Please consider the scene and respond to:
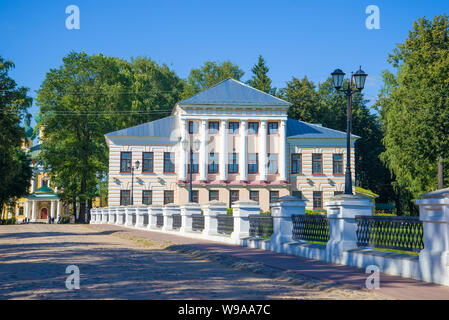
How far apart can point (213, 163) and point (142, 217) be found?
66.5 feet

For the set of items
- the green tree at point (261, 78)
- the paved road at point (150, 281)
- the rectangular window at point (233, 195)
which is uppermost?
the green tree at point (261, 78)

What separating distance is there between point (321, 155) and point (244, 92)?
1025 cm

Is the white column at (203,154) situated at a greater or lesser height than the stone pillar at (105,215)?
greater

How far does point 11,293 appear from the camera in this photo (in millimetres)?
7559

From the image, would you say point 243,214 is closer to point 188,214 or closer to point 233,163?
point 188,214

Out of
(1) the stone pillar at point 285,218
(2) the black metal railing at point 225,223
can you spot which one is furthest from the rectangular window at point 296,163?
(1) the stone pillar at point 285,218

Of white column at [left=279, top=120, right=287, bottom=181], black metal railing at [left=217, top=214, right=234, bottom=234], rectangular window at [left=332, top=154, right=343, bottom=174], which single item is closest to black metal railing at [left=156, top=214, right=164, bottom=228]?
black metal railing at [left=217, top=214, right=234, bottom=234]

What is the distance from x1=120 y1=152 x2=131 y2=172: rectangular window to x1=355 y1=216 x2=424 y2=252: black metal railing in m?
42.3

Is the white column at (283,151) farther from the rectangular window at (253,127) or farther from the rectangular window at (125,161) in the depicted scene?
the rectangular window at (125,161)

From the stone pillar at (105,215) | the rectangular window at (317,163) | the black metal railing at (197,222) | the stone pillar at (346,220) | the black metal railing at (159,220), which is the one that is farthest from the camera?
the rectangular window at (317,163)

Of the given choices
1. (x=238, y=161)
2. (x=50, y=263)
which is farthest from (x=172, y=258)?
(x=238, y=161)

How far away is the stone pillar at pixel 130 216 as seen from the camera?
3535 cm

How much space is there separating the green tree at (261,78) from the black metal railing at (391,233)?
190 ft
